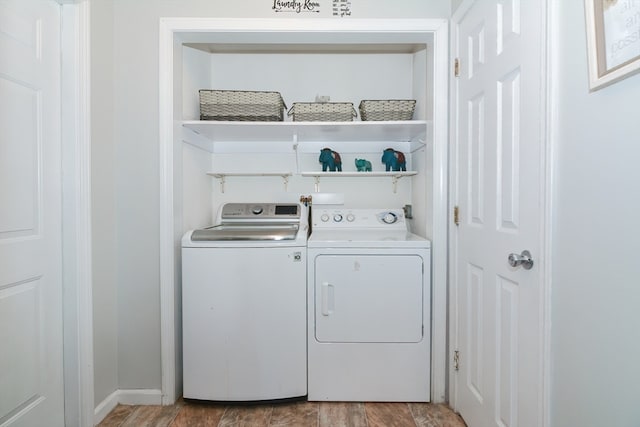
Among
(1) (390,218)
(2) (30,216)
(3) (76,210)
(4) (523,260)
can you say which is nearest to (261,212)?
(1) (390,218)

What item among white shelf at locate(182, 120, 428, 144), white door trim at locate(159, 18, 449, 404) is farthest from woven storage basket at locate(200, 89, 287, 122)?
white door trim at locate(159, 18, 449, 404)

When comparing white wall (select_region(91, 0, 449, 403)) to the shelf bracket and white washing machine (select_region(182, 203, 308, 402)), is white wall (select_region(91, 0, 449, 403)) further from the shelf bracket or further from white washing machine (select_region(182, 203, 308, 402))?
the shelf bracket

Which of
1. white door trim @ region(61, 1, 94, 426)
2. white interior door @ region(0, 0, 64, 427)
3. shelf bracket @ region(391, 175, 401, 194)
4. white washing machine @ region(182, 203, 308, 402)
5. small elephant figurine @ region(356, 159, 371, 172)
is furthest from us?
shelf bracket @ region(391, 175, 401, 194)

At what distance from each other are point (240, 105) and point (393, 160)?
108 centimetres

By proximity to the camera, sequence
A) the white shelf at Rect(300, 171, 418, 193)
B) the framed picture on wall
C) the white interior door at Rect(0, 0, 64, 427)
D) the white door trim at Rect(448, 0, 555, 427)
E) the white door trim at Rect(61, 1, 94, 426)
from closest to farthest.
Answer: the framed picture on wall, the white door trim at Rect(448, 0, 555, 427), the white interior door at Rect(0, 0, 64, 427), the white door trim at Rect(61, 1, 94, 426), the white shelf at Rect(300, 171, 418, 193)

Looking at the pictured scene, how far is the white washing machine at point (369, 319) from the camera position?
176 cm

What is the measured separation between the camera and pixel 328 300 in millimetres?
1762

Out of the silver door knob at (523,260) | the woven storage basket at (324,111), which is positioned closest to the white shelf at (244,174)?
the woven storage basket at (324,111)

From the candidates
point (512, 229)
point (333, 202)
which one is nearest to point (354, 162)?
point (333, 202)

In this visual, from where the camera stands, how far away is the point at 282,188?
244 cm

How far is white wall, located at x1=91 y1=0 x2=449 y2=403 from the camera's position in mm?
1765

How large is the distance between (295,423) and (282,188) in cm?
151

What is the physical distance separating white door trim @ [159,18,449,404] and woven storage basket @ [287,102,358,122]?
403 mm

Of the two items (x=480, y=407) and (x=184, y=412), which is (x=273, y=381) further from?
(x=480, y=407)
